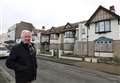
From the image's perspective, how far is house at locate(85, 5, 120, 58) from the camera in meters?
29.0

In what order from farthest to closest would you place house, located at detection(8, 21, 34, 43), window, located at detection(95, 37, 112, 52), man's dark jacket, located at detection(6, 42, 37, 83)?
house, located at detection(8, 21, 34, 43) → window, located at detection(95, 37, 112, 52) → man's dark jacket, located at detection(6, 42, 37, 83)

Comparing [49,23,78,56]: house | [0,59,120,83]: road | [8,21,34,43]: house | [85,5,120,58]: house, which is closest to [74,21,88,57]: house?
[85,5,120,58]: house

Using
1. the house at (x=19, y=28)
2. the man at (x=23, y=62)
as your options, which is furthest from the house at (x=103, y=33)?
the house at (x=19, y=28)

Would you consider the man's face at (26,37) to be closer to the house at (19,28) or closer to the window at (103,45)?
the window at (103,45)

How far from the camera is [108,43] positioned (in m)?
29.9

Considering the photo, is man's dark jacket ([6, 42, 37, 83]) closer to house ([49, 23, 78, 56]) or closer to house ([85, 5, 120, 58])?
house ([85, 5, 120, 58])

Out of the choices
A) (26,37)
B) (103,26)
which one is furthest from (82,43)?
(26,37)

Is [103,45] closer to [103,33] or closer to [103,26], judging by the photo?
[103,33]

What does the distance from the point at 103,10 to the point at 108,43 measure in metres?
5.45

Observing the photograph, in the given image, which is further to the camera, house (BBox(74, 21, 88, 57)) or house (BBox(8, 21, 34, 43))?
house (BBox(8, 21, 34, 43))

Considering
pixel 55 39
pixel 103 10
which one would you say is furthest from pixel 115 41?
pixel 55 39

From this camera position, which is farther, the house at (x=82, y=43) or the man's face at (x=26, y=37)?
the house at (x=82, y=43)

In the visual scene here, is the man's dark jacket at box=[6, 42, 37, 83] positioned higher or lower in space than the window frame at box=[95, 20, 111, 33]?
lower

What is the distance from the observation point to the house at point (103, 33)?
2895 centimetres
